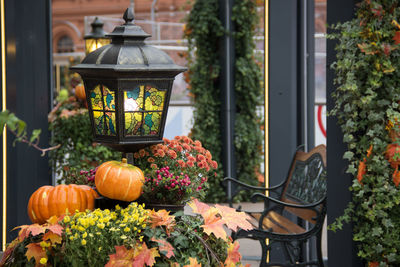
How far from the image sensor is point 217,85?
8914 mm

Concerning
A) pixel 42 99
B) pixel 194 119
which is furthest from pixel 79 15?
pixel 42 99

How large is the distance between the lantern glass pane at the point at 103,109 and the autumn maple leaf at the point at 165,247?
23.5 inches

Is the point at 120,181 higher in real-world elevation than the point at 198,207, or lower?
higher

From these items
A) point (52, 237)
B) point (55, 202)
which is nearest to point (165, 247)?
point (52, 237)

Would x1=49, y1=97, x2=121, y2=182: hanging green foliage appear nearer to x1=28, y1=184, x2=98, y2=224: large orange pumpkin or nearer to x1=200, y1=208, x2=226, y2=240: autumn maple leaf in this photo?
x1=28, y1=184, x2=98, y2=224: large orange pumpkin

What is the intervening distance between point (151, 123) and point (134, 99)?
0.14m

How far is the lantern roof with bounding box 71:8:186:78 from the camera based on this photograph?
2797 mm

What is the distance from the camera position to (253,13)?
852 cm

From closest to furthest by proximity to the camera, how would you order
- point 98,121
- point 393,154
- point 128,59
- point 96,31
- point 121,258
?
point 121,258 < point 128,59 < point 98,121 < point 393,154 < point 96,31

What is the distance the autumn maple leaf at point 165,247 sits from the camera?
2.49 m

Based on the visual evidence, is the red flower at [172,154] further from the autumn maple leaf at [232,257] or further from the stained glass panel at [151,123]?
the autumn maple leaf at [232,257]

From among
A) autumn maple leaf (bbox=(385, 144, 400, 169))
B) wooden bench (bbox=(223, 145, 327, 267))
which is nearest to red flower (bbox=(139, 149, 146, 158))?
autumn maple leaf (bbox=(385, 144, 400, 169))

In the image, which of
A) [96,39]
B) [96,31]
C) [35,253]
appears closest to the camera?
[35,253]

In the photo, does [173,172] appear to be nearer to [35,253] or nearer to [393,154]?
[35,253]
